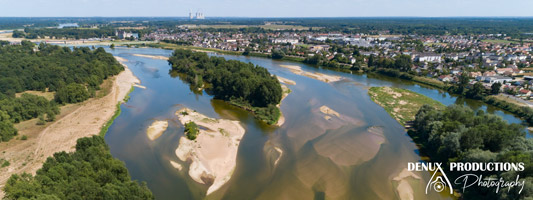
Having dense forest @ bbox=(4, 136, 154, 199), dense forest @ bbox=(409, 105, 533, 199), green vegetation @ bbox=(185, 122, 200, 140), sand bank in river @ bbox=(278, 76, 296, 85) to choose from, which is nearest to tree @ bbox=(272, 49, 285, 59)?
sand bank in river @ bbox=(278, 76, 296, 85)

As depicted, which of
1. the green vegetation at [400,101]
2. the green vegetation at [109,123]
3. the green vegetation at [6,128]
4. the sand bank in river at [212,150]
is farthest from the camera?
the green vegetation at [400,101]

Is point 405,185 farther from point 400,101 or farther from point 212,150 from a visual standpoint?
point 400,101

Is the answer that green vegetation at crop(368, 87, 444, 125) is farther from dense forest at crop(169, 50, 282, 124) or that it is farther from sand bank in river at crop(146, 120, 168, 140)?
sand bank in river at crop(146, 120, 168, 140)

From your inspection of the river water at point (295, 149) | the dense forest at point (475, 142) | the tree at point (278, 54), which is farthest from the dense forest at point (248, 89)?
the tree at point (278, 54)

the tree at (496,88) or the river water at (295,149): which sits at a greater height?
the tree at (496,88)

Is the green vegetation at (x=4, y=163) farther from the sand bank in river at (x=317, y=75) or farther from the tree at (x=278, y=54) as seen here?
the tree at (x=278, y=54)

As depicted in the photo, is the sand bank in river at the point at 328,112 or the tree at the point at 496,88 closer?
the sand bank in river at the point at 328,112
